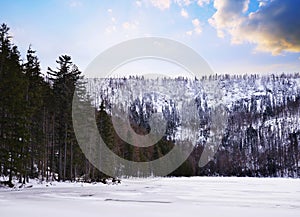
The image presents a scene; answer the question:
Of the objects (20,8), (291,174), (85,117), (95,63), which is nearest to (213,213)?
(20,8)

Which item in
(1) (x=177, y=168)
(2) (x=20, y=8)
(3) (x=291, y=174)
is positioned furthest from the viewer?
(3) (x=291, y=174)

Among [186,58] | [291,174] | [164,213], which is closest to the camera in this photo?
[164,213]

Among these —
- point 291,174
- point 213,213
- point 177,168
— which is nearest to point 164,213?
point 213,213

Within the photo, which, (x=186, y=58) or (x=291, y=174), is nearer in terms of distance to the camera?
(x=186, y=58)

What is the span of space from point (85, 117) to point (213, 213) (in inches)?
1283

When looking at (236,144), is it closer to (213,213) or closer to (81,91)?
(81,91)

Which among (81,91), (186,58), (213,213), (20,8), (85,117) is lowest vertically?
(213,213)

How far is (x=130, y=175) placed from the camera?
79500 mm

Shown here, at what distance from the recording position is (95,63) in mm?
50062

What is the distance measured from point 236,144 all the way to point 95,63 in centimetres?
14449

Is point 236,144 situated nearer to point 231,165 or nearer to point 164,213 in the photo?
point 231,165

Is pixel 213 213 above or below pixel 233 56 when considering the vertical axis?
below

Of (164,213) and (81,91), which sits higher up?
(81,91)

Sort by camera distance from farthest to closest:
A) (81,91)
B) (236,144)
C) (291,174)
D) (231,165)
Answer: (236,144), (231,165), (291,174), (81,91)
